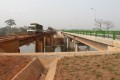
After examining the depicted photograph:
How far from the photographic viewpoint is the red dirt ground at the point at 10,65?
13.0 metres

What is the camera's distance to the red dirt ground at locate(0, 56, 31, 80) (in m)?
13.0

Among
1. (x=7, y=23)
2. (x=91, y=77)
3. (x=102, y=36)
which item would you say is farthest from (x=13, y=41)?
(x=7, y=23)

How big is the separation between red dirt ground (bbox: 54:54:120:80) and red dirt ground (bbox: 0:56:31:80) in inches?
103

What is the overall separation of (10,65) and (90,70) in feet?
19.3

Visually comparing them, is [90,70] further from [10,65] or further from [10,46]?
[10,46]

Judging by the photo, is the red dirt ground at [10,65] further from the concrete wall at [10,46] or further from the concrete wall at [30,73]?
the concrete wall at [10,46]

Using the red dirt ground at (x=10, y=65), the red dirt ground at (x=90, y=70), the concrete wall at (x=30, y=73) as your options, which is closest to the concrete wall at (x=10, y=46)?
the red dirt ground at (x=10, y=65)

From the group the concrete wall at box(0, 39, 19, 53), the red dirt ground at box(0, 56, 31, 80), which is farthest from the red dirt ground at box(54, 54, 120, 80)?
the concrete wall at box(0, 39, 19, 53)

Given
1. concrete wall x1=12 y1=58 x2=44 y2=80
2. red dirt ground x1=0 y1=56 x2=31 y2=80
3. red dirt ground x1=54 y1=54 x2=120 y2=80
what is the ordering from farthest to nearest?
red dirt ground x1=0 y1=56 x2=31 y2=80
concrete wall x1=12 y1=58 x2=44 y2=80
red dirt ground x1=54 y1=54 x2=120 y2=80

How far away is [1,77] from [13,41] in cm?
2076

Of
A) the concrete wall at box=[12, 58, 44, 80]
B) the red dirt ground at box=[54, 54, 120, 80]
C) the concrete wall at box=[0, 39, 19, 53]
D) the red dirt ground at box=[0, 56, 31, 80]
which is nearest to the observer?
the red dirt ground at box=[54, 54, 120, 80]

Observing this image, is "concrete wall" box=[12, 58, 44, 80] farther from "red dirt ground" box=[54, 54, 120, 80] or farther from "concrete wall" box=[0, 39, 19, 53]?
"concrete wall" box=[0, 39, 19, 53]

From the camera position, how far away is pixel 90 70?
491 inches

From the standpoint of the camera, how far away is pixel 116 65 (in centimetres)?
1323
